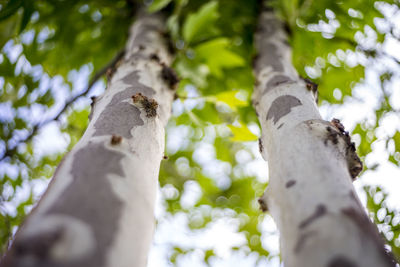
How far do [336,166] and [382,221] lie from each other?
601mm

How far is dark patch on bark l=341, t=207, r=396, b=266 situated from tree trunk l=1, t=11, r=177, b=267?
36 centimetres

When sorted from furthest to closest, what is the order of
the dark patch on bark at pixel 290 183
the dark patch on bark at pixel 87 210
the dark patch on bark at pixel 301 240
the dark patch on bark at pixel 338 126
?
the dark patch on bark at pixel 338 126 → the dark patch on bark at pixel 290 183 → the dark patch on bark at pixel 301 240 → the dark patch on bark at pixel 87 210

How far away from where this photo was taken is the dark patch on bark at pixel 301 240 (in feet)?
1.61

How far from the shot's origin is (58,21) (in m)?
1.71

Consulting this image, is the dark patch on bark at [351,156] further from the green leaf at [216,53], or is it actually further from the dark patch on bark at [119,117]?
the green leaf at [216,53]

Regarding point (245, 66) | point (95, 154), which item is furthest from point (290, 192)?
point (245, 66)

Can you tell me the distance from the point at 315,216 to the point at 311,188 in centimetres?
7

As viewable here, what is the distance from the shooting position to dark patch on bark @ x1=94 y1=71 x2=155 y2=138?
685 millimetres

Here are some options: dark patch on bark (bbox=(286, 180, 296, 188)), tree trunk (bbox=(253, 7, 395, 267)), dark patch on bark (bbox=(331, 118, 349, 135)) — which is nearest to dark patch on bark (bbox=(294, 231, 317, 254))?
tree trunk (bbox=(253, 7, 395, 267))

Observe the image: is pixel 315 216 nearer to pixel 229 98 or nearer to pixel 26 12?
pixel 229 98

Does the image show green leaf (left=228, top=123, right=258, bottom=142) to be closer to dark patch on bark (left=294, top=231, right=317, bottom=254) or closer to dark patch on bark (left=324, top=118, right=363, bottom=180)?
dark patch on bark (left=324, top=118, right=363, bottom=180)

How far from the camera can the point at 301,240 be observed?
499 millimetres

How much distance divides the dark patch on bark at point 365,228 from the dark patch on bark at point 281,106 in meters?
0.37

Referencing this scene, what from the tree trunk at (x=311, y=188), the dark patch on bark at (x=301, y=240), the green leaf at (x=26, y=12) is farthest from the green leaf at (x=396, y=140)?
the green leaf at (x=26, y=12)
